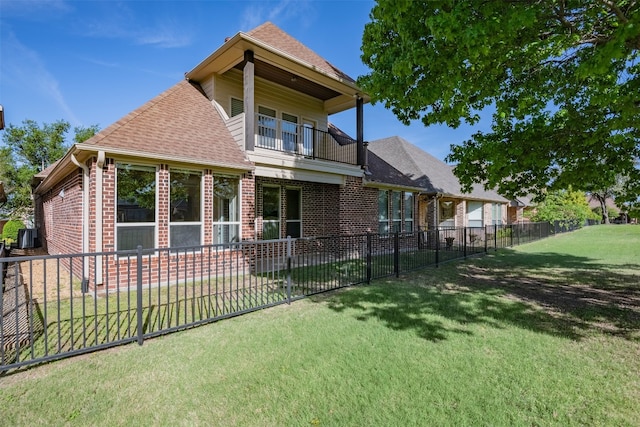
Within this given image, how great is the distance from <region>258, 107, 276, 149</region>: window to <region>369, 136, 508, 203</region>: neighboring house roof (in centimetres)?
544

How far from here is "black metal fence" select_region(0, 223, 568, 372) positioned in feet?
13.1

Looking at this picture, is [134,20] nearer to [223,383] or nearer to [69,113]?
[223,383]

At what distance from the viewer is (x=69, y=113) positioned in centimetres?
2962

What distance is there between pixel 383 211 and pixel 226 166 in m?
8.19

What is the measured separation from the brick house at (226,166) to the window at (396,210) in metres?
0.22

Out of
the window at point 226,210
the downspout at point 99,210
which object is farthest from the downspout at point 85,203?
the window at point 226,210

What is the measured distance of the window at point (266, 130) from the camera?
36.1 feet

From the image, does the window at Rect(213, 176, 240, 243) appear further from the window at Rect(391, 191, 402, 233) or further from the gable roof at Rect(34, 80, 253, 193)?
the window at Rect(391, 191, 402, 233)

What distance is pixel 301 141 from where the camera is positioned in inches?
478

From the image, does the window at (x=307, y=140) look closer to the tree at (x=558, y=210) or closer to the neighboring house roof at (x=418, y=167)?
the neighboring house roof at (x=418, y=167)

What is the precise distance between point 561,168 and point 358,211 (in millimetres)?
6903

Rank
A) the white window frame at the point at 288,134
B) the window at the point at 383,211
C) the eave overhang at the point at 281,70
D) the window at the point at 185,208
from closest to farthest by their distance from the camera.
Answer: the window at the point at 185,208
the eave overhang at the point at 281,70
the white window frame at the point at 288,134
the window at the point at 383,211

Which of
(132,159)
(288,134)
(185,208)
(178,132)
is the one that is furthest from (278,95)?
(132,159)

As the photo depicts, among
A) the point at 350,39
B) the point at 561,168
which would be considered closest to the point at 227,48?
the point at 350,39
